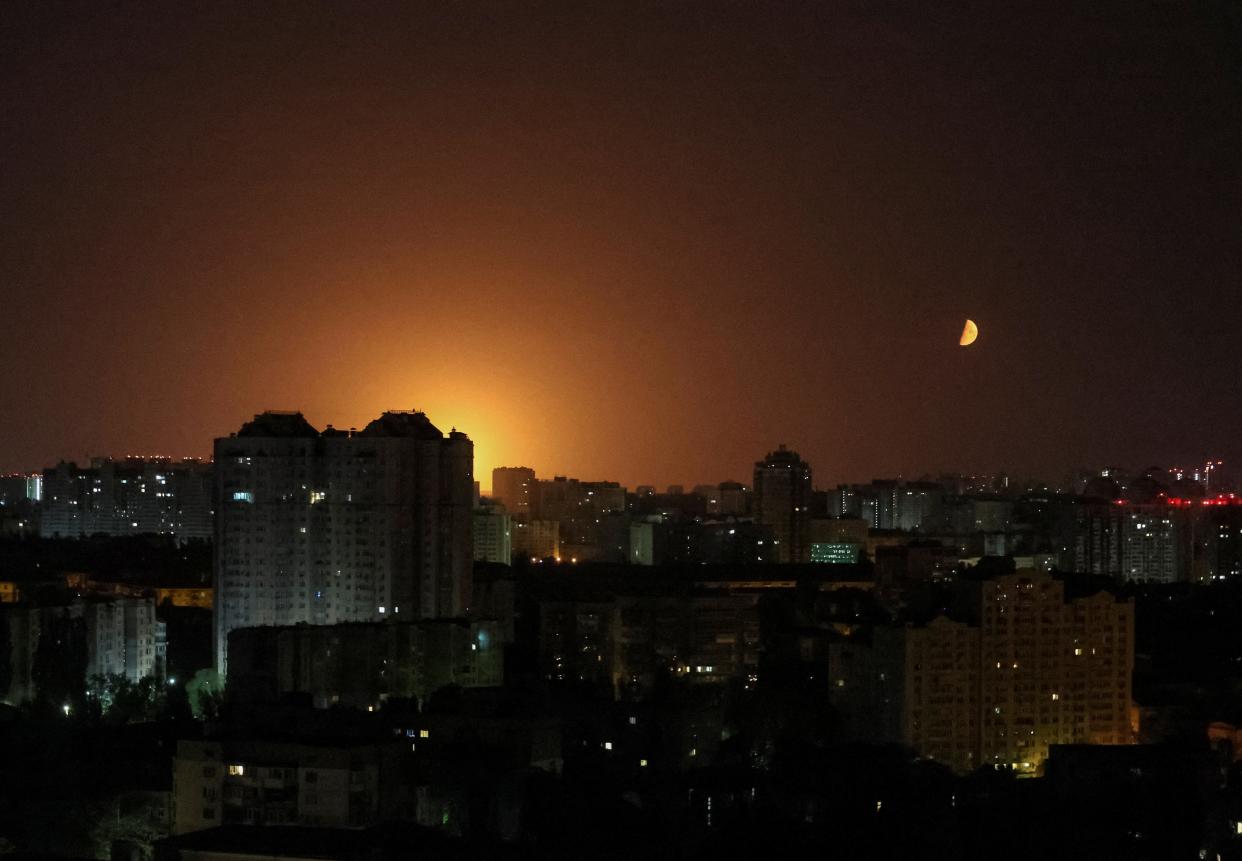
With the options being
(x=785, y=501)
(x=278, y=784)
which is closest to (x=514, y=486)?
(x=785, y=501)

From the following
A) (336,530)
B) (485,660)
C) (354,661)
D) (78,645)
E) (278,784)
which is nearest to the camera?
(278,784)

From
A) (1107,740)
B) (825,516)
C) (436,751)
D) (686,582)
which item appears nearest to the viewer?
(436,751)

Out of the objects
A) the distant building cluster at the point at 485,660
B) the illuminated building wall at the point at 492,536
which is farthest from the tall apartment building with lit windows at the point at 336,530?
the illuminated building wall at the point at 492,536

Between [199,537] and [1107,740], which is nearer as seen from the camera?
[1107,740]

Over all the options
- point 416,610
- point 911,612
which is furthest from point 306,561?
point 911,612

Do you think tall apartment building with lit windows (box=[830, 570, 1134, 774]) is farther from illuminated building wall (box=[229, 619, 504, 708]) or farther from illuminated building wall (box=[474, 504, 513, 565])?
illuminated building wall (box=[474, 504, 513, 565])

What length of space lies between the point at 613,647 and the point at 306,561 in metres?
2.71

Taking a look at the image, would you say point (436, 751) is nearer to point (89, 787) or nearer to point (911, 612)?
point (89, 787)

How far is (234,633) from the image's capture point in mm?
16531

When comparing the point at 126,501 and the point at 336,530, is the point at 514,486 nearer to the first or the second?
the point at 126,501

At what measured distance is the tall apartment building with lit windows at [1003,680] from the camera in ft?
49.8

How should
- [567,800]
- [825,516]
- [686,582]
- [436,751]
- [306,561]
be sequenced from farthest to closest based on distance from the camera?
[825,516], [686,582], [306,561], [436,751], [567,800]

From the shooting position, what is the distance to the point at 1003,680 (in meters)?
15.3

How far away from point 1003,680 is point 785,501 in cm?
1799
